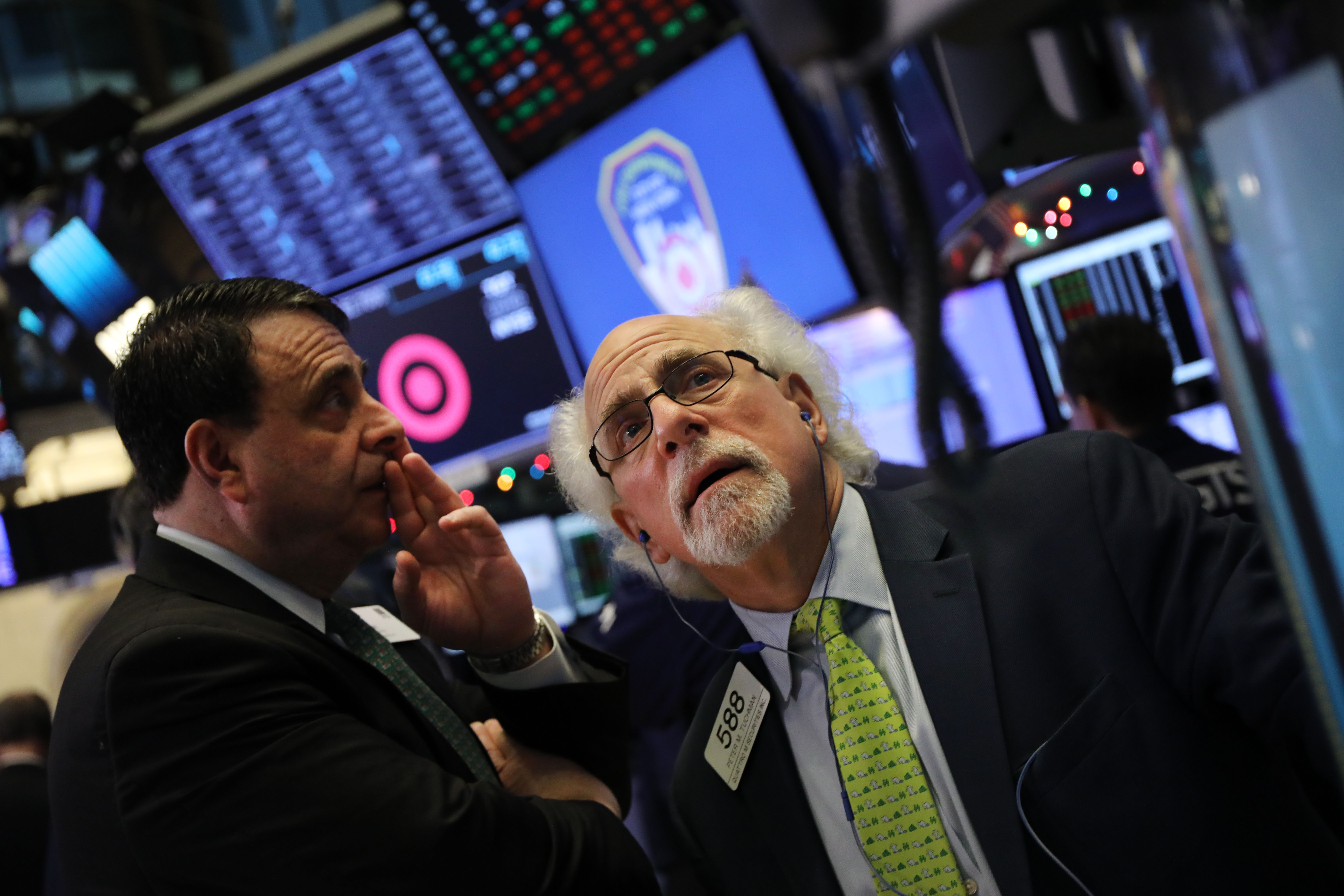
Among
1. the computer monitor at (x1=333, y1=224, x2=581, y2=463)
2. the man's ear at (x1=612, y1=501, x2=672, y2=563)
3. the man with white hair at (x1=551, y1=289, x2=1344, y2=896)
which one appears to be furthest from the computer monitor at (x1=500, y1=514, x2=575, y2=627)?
the man with white hair at (x1=551, y1=289, x2=1344, y2=896)

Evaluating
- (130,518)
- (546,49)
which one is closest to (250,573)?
(130,518)

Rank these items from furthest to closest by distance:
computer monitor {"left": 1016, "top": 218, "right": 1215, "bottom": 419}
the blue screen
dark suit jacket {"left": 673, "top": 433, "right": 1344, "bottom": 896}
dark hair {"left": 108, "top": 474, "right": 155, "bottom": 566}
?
the blue screen
computer monitor {"left": 1016, "top": 218, "right": 1215, "bottom": 419}
dark hair {"left": 108, "top": 474, "right": 155, "bottom": 566}
dark suit jacket {"left": 673, "top": 433, "right": 1344, "bottom": 896}

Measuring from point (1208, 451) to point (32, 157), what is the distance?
15.7ft

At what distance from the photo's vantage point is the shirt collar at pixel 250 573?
1396 mm

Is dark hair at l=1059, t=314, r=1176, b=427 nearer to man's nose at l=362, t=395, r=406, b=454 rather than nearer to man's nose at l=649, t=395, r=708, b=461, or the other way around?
man's nose at l=649, t=395, r=708, b=461

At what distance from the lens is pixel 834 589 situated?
1.50 m

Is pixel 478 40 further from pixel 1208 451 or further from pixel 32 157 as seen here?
pixel 32 157

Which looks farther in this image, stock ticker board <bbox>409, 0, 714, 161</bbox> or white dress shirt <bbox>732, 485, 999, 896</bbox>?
stock ticker board <bbox>409, 0, 714, 161</bbox>

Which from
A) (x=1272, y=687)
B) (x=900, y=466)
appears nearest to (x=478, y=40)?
(x=900, y=466)

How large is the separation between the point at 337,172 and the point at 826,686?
247 centimetres

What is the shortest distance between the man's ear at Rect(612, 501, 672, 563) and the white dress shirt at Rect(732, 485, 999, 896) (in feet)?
0.87

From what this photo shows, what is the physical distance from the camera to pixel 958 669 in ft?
4.46

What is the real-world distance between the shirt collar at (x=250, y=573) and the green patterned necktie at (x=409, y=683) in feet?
0.23

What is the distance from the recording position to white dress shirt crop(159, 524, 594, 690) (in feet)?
4.59
